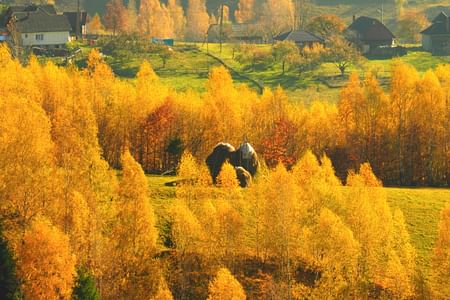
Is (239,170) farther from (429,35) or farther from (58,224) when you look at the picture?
(429,35)

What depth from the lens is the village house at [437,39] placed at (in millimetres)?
148250

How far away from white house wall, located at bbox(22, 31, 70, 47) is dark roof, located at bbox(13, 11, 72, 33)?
79 centimetres

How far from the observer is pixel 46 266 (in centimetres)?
4706

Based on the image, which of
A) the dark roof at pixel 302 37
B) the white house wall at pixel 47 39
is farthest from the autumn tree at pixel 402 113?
the white house wall at pixel 47 39

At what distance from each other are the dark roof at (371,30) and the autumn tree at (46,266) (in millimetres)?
112874

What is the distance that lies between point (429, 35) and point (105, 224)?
113919mm

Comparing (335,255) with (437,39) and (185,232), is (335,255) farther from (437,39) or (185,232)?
(437,39)

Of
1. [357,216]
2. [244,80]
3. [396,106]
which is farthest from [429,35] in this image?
[357,216]

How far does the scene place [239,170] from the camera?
7000cm

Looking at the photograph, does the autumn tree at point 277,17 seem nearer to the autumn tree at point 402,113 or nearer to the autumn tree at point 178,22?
the autumn tree at point 178,22

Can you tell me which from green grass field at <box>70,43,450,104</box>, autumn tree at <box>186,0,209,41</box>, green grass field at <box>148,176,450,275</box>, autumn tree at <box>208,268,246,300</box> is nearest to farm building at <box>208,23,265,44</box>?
autumn tree at <box>186,0,209,41</box>

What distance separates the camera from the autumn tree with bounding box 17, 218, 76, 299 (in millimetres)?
46750

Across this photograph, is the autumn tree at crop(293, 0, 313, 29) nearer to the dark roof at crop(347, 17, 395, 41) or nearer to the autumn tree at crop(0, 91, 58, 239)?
the dark roof at crop(347, 17, 395, 41)

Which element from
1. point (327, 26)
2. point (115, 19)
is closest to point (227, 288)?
point (327, 26)
